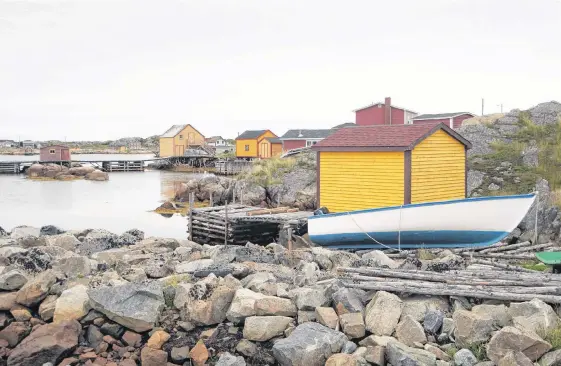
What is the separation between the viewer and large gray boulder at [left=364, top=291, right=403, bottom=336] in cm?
772

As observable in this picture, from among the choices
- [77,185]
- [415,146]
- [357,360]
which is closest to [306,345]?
[357,360]

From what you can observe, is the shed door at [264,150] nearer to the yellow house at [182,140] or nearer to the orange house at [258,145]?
the orange house at [258,145]

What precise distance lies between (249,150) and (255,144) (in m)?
1.24

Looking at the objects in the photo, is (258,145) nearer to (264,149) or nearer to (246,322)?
(264,149)

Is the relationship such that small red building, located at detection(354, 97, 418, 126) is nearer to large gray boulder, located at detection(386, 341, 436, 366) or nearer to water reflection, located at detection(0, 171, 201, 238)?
water reflection, located at detection(0, 171, 201, 238)

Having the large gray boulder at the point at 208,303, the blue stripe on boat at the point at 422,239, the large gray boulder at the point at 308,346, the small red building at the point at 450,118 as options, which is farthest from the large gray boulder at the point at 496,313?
the small red building at the point at 450,118

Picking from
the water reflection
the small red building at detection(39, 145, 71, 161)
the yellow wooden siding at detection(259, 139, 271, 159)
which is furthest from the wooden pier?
the yellow wooden siding at detection(259, 139, 271, 159)

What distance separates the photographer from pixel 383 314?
7.82m

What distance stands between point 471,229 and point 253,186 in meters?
19.3

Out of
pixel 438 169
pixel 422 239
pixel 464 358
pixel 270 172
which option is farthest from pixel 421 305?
pixel 270 172

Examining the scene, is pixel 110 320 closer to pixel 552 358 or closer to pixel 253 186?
pixel 552 358

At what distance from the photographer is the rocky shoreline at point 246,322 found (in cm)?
722

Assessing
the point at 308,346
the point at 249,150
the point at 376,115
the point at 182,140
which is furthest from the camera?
the point at 182,140

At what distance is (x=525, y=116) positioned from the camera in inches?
1207
